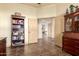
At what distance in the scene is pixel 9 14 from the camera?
1.76 m

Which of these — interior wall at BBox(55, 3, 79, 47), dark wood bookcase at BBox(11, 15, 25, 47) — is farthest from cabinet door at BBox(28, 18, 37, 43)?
interior wall at BBox(55, 3, 79, 47)

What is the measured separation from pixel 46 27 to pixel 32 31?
9.4 inches

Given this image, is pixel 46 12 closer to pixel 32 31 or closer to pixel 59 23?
pixel 59 23

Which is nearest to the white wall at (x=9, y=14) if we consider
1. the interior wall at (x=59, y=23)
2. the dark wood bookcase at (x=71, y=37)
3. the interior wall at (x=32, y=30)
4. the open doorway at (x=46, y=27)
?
Answer: the interior wall at (x=32, y=30)

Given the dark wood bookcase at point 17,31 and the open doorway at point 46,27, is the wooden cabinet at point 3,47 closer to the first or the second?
the dark wood bookcase at point 17,31

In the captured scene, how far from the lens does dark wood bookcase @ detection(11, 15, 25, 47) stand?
183cm

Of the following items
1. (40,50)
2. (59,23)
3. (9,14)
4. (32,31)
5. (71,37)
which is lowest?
(40,50)

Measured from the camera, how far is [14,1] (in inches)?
59.7

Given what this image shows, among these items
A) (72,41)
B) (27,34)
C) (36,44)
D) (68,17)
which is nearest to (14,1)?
(27,34)

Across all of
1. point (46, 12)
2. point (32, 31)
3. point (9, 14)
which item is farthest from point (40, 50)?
point (9, 14)

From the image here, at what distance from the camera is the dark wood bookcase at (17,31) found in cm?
183

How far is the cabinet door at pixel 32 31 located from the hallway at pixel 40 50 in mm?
92

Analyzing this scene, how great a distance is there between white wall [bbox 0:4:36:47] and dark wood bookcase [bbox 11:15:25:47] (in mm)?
70

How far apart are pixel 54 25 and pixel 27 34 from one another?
1.60 ft
